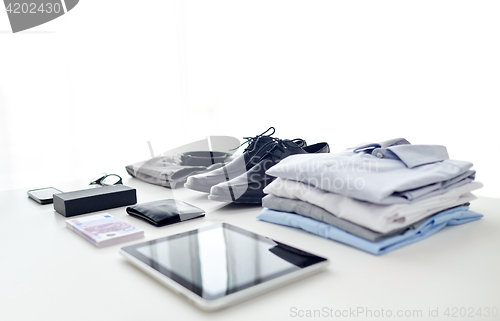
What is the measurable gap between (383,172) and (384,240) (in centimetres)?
13

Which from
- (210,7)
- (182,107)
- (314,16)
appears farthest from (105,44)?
(314,16)

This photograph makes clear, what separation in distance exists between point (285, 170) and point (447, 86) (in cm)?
125

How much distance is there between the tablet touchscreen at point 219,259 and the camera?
1.77 ft

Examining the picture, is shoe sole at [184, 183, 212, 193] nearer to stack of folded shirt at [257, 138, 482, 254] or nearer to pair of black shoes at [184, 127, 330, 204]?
pair of black shoes at [184, 127, 330, 204]

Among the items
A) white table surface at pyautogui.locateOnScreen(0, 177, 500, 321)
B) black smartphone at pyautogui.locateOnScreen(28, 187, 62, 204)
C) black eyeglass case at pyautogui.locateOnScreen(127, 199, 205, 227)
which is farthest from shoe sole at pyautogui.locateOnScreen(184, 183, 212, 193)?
black smartphone at pyautogui.locateOnScreen(28, 187, 62, 204)

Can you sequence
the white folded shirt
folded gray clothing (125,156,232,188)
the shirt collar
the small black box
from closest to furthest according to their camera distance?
the white folded shirt, the shirt collar, the small black box, folded gray clothing (125,156,232,188)

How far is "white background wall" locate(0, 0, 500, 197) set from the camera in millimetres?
1717

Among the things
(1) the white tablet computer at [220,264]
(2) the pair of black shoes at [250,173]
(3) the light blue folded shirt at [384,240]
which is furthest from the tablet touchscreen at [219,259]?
(2) the pair of black shoes at [250,173]

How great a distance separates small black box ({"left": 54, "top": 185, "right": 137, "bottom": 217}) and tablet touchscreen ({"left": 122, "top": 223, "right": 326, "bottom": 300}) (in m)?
0.33

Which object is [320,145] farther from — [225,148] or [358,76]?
[358,76]

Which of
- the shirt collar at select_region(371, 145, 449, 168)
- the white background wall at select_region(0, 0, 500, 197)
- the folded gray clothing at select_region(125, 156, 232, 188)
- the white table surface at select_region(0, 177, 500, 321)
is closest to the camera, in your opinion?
the white table surface at select_region(0, 177, 500, 321)

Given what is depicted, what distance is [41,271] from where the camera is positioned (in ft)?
2.12

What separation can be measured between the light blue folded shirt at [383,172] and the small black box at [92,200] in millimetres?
396

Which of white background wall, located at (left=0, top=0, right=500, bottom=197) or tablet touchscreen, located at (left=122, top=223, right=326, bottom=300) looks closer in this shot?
tablet touchscreen, located at (left=122, top=223, right=326, bottom=300)
